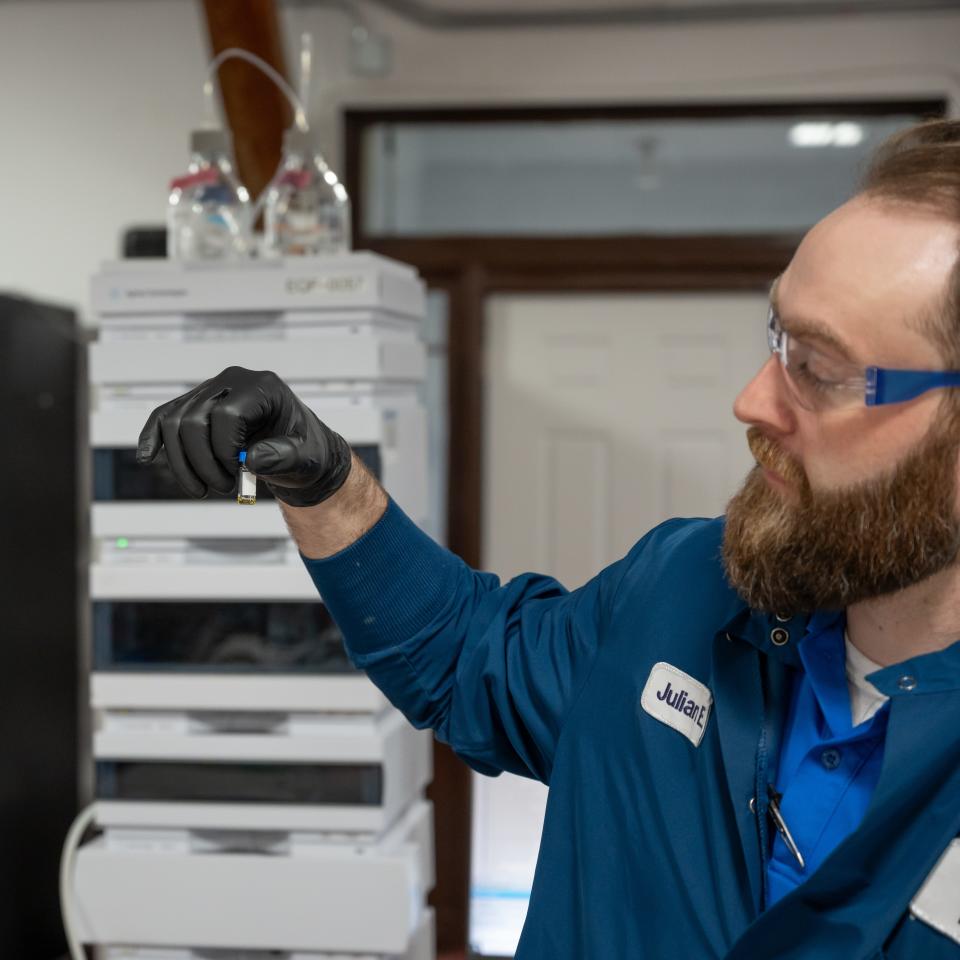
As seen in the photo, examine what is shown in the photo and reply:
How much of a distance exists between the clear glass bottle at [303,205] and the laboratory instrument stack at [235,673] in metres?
→ 0.11

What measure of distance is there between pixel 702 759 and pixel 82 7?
302cm

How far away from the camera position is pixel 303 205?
2.32 m

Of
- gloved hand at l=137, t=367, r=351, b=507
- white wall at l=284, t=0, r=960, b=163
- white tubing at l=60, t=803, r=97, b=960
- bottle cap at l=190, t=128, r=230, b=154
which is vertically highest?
white wall at l=284, t=0, r=960, b=163

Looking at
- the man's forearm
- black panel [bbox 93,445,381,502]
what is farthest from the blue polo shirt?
black panel [bbox 93,445,381,502]

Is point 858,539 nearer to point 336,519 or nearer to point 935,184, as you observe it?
point 935,184

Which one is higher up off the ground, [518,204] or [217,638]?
[518,204]

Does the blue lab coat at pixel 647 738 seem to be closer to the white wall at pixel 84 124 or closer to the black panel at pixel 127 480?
the black panel at pixel 127 480

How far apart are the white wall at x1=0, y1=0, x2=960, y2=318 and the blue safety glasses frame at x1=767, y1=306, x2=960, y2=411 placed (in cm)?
238

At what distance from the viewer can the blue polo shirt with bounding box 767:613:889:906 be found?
1.01m

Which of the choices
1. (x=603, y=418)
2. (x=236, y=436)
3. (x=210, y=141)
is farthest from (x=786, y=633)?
(x=603, y=418)

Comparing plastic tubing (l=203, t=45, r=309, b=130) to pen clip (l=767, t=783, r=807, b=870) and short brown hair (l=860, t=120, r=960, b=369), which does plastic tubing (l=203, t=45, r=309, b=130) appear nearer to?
short brown hair (l=860, t=120, r=960, b=369)

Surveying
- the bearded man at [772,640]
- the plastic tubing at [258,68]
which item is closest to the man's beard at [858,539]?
the bearded man at [772,640]

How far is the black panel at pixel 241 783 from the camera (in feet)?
7.40

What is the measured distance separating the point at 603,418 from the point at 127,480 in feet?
4.91
